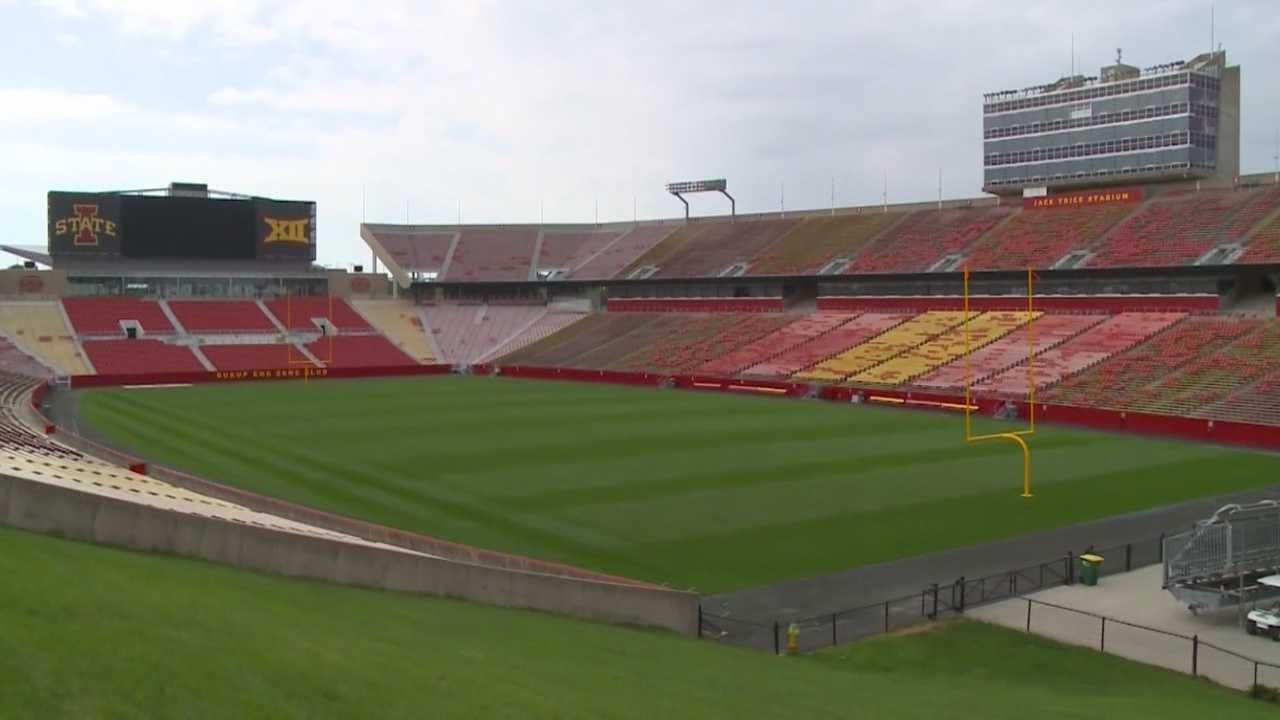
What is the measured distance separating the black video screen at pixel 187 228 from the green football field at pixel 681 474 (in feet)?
102

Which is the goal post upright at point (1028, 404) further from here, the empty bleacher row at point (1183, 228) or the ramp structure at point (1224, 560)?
the ramp structure at point (1224, 560)

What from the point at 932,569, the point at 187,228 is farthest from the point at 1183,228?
the point at 187,228

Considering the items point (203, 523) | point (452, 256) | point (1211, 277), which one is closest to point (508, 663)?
point (203, 523)

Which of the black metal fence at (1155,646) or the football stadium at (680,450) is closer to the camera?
the football stadium at (680,450)

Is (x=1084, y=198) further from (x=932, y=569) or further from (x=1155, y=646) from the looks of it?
(x=1155, y=646)

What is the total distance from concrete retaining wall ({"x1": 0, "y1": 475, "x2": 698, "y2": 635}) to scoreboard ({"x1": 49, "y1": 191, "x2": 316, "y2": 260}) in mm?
73794

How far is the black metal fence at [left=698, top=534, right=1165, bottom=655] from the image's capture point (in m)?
17.0

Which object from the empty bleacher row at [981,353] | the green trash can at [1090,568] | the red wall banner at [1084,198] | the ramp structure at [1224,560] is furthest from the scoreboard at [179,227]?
the ramp structure at [1224,560]

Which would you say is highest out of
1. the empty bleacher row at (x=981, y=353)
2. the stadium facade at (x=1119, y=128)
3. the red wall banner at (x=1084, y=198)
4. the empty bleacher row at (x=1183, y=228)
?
the stadium facade at (x=1119, y=128)

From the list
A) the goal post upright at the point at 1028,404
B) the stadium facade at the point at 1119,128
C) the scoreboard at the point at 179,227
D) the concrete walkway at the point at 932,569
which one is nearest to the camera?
the concrete walkway at the point at 932,569

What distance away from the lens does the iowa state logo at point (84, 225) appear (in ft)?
254

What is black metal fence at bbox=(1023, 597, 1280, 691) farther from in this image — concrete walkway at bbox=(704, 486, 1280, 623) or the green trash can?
concrete walkway at bbox=(704, 486, 1280, 623)

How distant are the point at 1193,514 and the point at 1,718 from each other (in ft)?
86.8

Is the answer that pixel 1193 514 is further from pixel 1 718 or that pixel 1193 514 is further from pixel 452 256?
pixel 452 256
